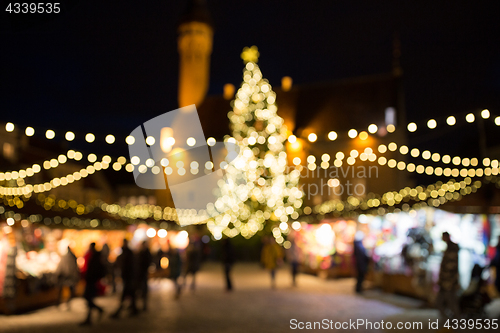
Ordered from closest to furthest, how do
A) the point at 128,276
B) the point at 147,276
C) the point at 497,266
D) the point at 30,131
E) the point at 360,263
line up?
the point at 30,131 < the point at 497,266 < the point at 128,276 < the point at 147,276 < the point at 360,263

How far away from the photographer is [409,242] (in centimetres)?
1116

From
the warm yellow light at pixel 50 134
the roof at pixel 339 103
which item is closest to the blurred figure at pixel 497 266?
the warm yellow light at pixel 50 134

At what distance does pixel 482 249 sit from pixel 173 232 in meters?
13.2

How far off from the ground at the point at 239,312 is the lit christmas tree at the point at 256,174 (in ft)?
26.9

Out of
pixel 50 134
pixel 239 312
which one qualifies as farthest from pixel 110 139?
pixel 239 312

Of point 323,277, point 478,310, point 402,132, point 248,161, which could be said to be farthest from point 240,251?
point 478,310

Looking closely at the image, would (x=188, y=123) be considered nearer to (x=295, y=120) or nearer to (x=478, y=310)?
(x=295, y=120)

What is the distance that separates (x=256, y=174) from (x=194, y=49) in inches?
649

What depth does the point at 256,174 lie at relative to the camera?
71.5 feet

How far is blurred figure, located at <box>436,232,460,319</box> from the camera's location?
7.46m

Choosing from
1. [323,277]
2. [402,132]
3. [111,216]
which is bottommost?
[323,277]

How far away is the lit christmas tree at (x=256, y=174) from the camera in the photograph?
848 inches

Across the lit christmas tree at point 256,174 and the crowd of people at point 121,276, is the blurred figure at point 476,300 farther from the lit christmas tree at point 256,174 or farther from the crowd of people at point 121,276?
the lit christmas tree at point 256,174

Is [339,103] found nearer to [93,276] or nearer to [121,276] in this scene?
[121,276]
